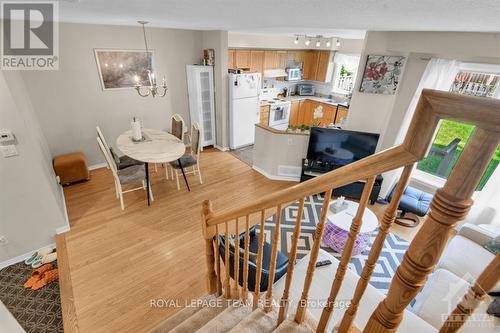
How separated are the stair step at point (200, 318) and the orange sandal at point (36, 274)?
76.8 inches

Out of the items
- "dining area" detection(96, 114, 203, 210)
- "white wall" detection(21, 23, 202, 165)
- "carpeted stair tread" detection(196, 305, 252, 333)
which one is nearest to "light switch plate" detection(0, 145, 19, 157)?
"dining area" detection(96, 114, 203, 210)

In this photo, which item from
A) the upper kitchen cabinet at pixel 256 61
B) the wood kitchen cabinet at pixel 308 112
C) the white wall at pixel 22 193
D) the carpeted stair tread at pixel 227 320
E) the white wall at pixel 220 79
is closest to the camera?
the carpeted stair tread at pixel 227 320

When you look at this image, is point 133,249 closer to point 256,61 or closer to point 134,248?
point 134,248

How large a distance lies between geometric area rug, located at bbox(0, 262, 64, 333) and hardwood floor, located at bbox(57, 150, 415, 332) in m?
0.09

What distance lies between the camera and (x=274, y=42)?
6.05m

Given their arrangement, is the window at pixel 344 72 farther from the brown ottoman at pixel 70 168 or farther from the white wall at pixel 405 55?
the brown ottoman at pixel 70 168

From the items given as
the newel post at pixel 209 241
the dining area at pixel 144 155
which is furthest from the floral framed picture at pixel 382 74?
the newel post at pixel 209 241

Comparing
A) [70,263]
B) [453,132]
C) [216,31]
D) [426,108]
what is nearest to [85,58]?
[216,31]

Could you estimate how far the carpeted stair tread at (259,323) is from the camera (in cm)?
124

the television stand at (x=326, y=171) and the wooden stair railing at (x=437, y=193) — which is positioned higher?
the wooden stair railing at (x=437, y=193)

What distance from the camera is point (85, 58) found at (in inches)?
156

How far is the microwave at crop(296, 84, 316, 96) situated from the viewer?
24.1 ft

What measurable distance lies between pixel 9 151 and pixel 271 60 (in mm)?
5716

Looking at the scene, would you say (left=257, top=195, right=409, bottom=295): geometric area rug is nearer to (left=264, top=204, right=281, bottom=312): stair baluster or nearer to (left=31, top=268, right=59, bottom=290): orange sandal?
(left=264, top=204, right=281, bottom=312): stair baluster
